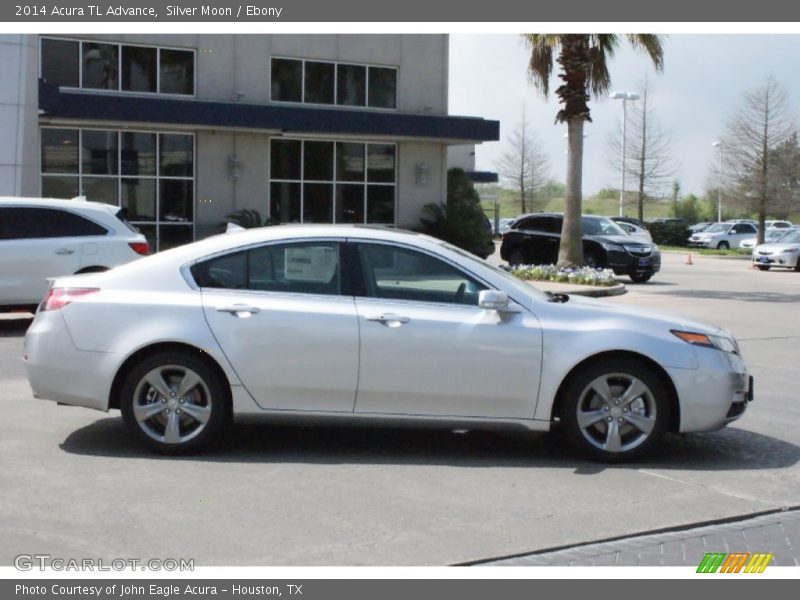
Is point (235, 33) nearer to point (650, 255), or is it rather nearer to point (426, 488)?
point (650, 255)

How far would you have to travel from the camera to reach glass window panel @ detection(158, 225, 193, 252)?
1117 inches

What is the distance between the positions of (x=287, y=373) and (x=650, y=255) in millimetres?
22032

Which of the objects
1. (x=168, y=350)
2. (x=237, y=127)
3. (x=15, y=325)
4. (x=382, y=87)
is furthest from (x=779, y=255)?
(x=168, y=350)

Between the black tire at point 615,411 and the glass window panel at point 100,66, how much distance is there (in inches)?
889

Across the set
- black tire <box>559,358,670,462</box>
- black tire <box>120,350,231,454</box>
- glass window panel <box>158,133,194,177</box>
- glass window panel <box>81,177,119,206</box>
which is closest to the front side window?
black tire <box>559,358,670,462</box>

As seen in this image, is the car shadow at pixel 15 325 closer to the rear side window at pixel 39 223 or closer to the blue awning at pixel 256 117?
the rear side window at pixel 39 223

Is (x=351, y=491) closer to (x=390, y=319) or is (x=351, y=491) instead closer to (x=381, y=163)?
(x=390, y=319)

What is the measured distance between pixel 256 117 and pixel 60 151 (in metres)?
4.83

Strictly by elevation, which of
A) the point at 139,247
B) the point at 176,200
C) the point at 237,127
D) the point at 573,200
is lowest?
the point at 139,247

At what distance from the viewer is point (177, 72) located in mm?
28484

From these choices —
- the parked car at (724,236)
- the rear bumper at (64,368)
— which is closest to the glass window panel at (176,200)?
the rear bumper at (64,368)

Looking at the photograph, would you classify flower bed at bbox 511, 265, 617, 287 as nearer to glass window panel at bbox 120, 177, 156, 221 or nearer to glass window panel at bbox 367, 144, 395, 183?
glass window panel at bbox 367, 144, 395, 183

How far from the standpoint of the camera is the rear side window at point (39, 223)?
1434 centimetres

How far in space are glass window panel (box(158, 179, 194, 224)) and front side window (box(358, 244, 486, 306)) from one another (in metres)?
→ 21.6
